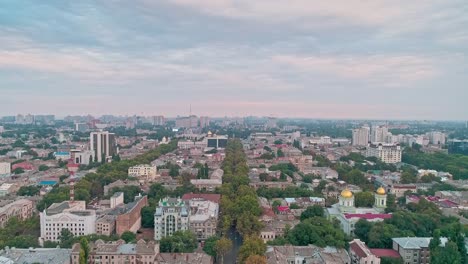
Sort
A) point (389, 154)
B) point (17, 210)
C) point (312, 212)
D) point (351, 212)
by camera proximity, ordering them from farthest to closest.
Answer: point (389, 154), point (17, 210), point (351, 212), point (312, 212)

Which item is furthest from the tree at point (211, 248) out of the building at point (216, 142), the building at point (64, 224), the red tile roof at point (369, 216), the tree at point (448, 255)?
the building at point (216, 142)

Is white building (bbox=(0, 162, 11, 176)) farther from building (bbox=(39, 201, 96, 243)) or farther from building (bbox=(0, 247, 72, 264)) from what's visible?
building (bbox=(0, 247, 72, 264))

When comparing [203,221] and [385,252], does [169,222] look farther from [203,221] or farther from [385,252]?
[385,252]

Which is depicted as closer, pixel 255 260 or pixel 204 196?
pixel 255 260

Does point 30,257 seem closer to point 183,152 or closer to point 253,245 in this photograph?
point 253,245

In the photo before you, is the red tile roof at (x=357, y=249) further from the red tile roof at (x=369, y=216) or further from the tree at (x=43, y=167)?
the tree at (x=43, y=167)

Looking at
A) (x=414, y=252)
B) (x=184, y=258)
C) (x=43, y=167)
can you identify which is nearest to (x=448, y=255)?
(x=414, y=252)

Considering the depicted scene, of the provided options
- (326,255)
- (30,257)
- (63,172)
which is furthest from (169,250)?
(63,172)
